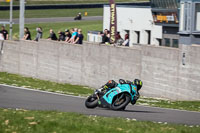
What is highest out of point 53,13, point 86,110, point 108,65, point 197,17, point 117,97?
point 53,13

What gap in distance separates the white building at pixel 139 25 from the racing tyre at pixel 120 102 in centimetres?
2712

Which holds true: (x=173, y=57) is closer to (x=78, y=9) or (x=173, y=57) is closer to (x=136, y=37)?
(x=136, y=37)

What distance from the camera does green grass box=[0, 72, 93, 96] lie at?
2666cm

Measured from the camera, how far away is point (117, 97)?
1752 centimetres

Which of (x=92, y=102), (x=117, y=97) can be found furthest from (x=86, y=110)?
(x=117, y=97)

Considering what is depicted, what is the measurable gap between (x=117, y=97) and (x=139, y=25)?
30.3 m

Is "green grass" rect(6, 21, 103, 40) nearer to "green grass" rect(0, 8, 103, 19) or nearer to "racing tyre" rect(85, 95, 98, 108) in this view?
"green grass" rect(0, 8, 103, 19)

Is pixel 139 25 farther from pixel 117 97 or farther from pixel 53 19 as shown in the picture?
pixel 117 97

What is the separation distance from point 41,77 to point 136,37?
595 inches

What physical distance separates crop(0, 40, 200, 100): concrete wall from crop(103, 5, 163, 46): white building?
12.2 metres

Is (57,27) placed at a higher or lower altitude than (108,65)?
higher

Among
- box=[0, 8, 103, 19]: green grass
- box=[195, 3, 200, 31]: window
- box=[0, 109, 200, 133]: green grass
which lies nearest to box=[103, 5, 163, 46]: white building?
box=[195, 3, 200, 31]: window

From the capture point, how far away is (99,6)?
8750 cm

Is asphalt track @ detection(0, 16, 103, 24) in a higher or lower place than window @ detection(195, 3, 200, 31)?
higher
